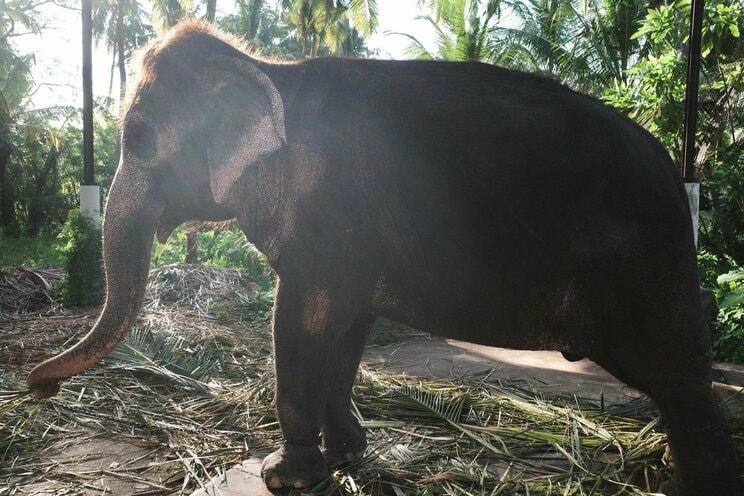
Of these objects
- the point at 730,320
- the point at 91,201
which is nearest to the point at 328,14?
the point at 91,201

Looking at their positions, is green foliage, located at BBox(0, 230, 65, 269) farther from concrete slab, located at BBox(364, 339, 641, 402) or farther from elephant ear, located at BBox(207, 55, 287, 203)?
elephant ear, located at BBox(207, 55, 287, 203)

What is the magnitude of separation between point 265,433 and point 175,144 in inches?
66.5

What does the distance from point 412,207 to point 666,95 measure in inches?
260

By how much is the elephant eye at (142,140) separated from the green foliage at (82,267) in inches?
262

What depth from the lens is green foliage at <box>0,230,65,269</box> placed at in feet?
50.6

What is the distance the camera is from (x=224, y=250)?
44.5 ft

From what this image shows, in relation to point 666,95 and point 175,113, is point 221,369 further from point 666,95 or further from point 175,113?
point 666,95

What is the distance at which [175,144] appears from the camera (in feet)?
9.09

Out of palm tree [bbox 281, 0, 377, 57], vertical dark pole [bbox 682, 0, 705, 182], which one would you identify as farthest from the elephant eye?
palm tree [bbox 281, 0, 377, 57]

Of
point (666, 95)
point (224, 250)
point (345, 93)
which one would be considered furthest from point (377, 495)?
point (224, 250)

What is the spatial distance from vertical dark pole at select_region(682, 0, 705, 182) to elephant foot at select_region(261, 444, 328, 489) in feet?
16.9

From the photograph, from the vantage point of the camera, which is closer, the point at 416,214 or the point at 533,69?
the point at 416,214

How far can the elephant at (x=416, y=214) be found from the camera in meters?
2.41

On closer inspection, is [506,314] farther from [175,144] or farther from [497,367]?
[497,367]
